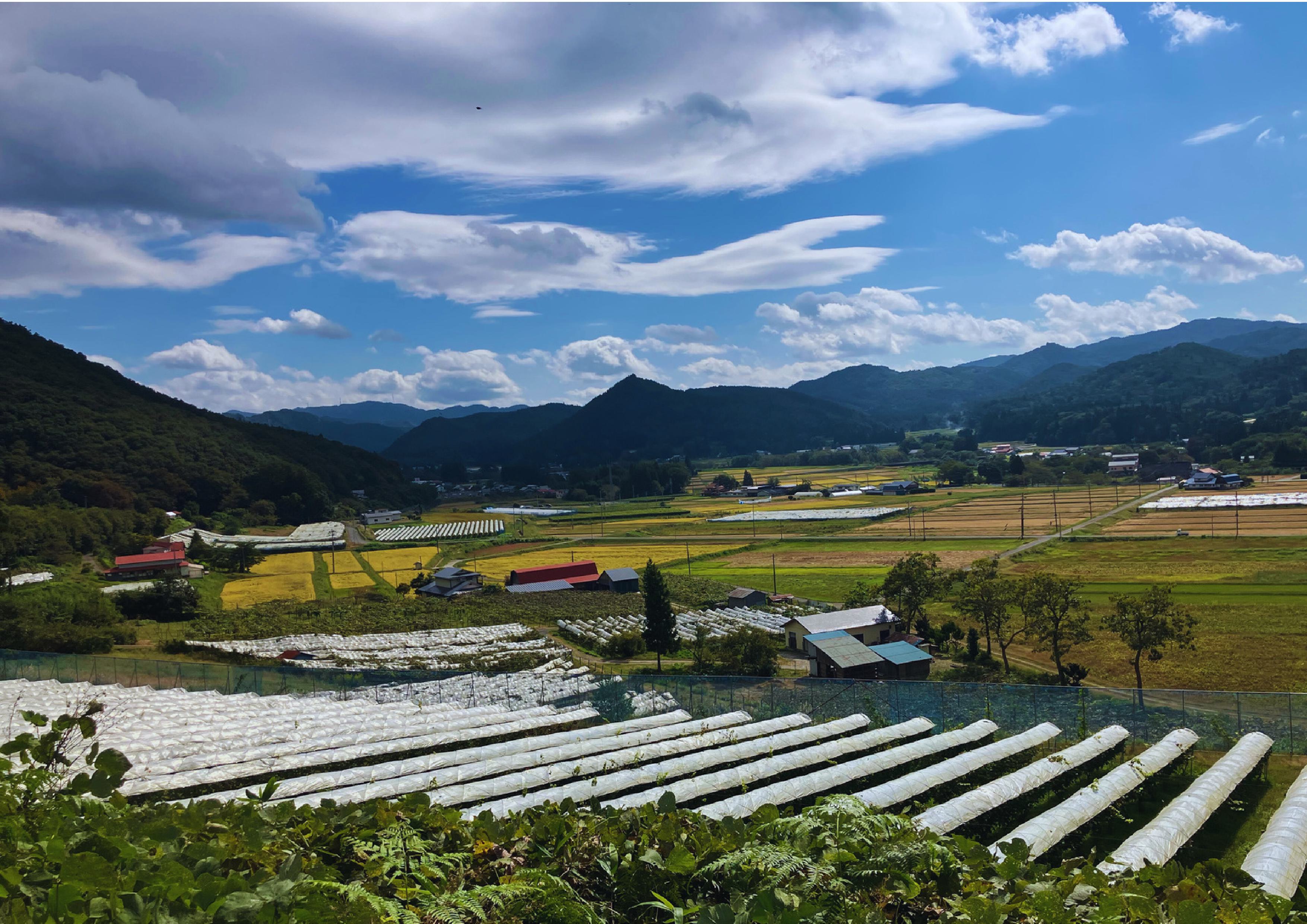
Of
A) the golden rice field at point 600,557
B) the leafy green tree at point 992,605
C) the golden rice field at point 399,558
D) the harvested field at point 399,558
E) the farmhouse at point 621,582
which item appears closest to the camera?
the leafy green tree at point 992,605

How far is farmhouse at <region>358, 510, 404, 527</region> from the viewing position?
3371 inches

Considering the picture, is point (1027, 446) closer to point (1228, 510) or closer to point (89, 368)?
point (1228, 510)

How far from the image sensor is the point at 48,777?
278cm

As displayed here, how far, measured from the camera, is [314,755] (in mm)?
8305

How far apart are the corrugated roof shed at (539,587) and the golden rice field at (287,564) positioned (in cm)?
1522

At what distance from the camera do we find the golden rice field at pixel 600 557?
5156 cm

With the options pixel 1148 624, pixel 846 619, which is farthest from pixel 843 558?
pixel 1148 624

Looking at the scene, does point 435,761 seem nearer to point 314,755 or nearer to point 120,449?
point 314,755

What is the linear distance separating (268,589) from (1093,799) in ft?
151

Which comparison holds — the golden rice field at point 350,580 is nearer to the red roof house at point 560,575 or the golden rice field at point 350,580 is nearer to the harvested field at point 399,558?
the harvested field at point 399,558

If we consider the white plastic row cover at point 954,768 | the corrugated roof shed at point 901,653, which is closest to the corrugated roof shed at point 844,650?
the corrugated roof shed at point 901,653

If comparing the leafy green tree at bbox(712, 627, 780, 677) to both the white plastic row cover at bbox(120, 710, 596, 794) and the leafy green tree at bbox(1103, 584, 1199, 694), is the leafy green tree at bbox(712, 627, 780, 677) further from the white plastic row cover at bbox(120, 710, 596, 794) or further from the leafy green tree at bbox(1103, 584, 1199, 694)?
the white plastic row cover at bbox(120, 710, 596, 794)

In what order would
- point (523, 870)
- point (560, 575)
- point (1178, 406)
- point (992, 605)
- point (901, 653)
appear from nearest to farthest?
point (523, 870) → point (901, 653) → point (992, 605) → point (560, 575) → point (1178, 406)

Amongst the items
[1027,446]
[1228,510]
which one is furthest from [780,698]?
[1027,446]
